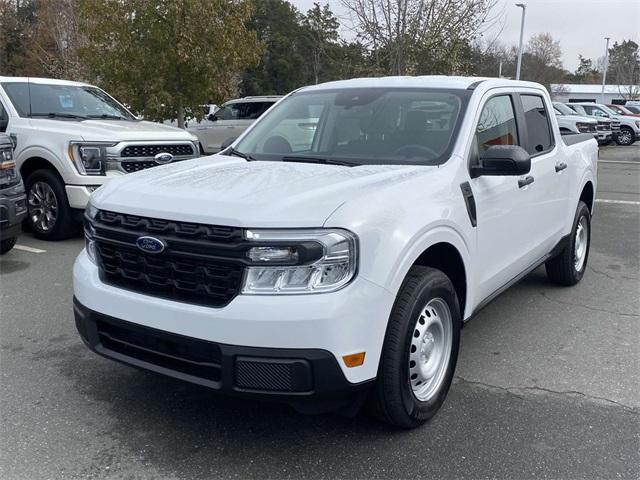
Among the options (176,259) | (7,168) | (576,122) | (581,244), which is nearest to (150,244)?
(176,259)

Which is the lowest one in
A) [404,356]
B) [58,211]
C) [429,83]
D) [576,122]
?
[58,211]

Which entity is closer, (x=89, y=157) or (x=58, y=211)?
(x=89, y=157)

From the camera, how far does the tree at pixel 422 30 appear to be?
15.8 m

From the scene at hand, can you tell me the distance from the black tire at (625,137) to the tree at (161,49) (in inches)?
768

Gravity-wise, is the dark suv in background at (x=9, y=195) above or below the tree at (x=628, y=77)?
below

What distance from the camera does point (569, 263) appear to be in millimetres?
5773

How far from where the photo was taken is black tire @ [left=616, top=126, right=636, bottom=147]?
27.2 m

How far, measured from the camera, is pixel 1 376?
396 cm

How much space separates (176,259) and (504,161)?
1.94 meters

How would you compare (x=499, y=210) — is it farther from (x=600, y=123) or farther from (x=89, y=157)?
(x=600, y=123)

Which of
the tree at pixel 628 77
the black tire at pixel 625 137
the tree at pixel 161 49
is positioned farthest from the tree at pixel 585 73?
the tree at pixel 161 49

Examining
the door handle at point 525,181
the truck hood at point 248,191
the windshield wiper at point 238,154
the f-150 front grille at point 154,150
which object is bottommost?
the f-150 front grille at point 154,150

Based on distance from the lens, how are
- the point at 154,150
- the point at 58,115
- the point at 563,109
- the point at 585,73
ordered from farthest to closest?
the point at 585,73 < the point at 563,109 < the point at 58,115 < the point at 154,150

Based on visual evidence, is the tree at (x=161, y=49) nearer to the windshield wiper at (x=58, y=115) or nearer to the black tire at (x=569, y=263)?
the windshield wiper at (x=58, y=115)
